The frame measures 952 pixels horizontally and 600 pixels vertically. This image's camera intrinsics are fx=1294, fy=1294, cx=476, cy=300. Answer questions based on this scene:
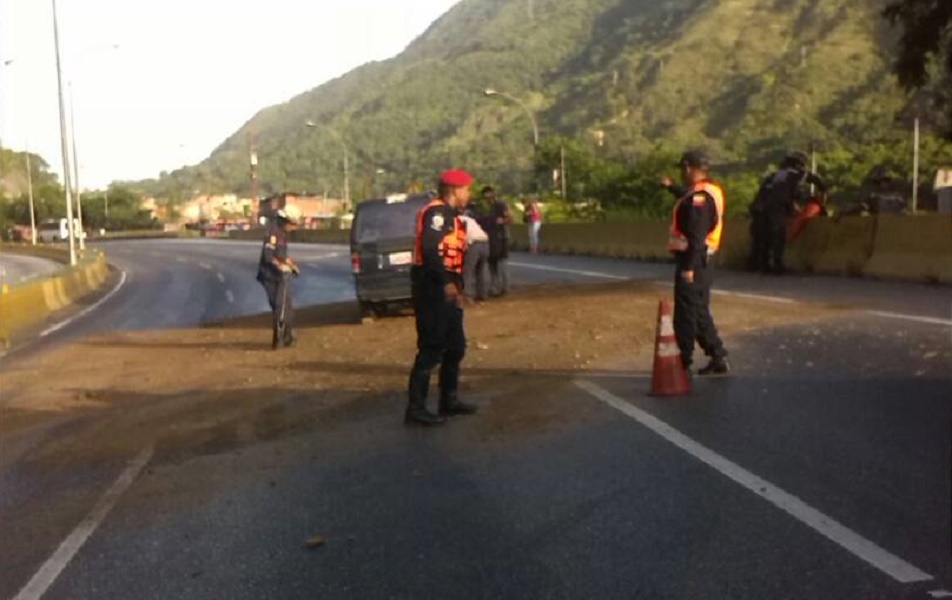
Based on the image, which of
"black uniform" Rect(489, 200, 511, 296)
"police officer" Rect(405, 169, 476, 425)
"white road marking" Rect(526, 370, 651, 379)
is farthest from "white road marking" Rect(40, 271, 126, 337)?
"police officer" Rect(405, 169, 476, 425)

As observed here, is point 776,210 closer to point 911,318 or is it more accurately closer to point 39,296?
point 911,318

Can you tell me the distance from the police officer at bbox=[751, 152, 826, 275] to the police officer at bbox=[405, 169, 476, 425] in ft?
45.6

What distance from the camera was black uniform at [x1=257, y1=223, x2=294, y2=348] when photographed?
16312mm

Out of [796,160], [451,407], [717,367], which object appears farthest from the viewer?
[796,160]

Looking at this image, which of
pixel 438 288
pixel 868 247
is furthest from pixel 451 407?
pixel 868 247

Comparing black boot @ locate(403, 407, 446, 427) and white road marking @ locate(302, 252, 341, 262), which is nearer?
black boot @ locate(403, 407, 446, 427)

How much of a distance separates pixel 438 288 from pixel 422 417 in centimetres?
99

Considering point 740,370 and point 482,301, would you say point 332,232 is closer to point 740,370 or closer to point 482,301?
point 482,301

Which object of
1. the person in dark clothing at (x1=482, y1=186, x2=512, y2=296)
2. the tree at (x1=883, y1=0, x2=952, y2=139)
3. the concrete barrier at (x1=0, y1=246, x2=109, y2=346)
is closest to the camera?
the person in dark clothing at (x1=482, y1=186, x2=512, y2=296)

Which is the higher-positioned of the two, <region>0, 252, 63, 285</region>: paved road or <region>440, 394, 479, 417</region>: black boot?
<region>440, 394, 479, 417</region>: black boot

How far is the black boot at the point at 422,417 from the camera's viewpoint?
982cm

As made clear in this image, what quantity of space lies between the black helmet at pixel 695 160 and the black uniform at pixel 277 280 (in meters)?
7.01

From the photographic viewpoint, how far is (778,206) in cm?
2305

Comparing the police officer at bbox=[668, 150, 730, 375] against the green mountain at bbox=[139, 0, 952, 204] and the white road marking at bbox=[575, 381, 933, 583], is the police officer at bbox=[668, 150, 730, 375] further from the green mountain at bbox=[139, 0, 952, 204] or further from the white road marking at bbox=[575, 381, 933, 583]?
the green mountain at bbox=[139, 0, 952, 204]
